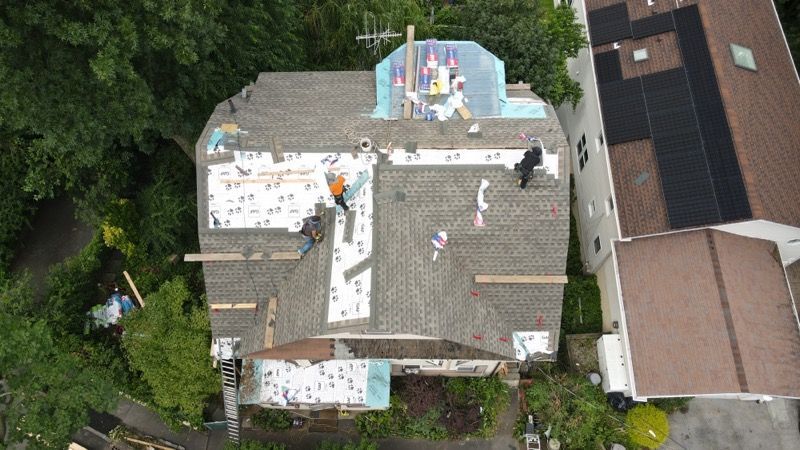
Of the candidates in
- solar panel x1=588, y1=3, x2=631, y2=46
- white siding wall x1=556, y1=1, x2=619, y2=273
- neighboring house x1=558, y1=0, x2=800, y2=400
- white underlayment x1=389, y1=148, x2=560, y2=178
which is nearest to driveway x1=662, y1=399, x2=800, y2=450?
neighboring house x1=558, y1=0, x2=800, y2=400

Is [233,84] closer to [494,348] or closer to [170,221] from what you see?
[170,221]

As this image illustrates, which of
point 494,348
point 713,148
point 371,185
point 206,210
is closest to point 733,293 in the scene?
point 713,148

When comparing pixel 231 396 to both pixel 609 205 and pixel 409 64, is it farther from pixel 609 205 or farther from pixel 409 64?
pixel 609 205

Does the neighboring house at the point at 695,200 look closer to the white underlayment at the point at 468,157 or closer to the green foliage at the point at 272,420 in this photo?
the white underlayment at the point at 468,157

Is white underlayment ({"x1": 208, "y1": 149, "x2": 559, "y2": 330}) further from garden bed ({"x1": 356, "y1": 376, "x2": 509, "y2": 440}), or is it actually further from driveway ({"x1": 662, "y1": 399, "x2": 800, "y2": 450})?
driveway ({"x1": 662, "y1": 399, "x2": 800, "y2": 450})

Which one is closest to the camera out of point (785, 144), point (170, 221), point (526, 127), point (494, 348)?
point (494, 348)

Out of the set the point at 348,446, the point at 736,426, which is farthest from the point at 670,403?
the point at 348,446
